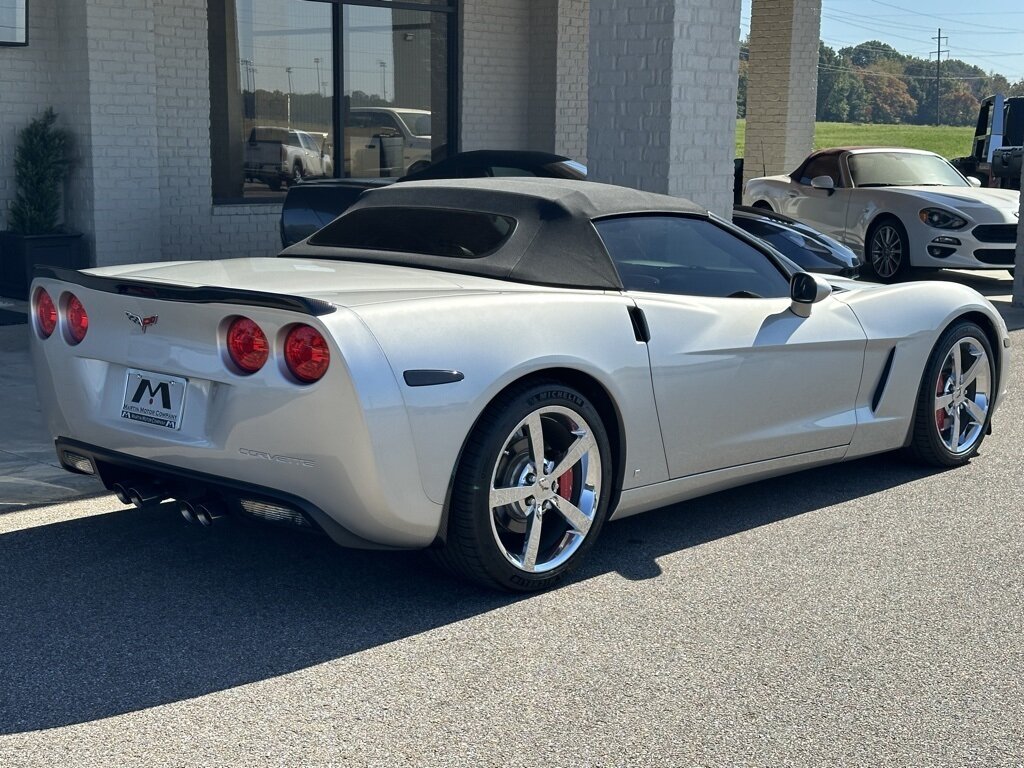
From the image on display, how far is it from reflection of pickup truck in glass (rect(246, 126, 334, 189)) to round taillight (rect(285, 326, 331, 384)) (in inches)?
391

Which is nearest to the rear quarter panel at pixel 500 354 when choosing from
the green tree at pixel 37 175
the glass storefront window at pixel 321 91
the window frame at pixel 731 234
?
the window frame at pixel 731 234

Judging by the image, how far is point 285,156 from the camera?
46.0ft

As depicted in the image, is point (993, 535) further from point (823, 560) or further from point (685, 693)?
point (685, 693)

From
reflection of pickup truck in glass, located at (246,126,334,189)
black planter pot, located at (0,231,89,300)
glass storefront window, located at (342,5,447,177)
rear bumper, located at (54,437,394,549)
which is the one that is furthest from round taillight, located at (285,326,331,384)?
glass storefront window, located at (342,5,447,177)

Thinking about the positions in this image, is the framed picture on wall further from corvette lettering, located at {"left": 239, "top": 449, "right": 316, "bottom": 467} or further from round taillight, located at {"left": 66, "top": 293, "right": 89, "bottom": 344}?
corvette lettering, located at {"left": 239, "top": 449, "right": 316, "bottom": 467}

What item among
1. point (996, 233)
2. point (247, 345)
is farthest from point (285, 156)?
point (247, 345)

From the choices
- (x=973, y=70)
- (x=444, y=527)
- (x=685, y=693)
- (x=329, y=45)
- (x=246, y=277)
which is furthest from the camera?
(x=973, y=70)

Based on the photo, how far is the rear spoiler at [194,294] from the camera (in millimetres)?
4023

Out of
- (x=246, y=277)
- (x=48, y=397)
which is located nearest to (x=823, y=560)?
(x=246, y=277)

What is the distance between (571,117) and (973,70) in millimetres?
148637

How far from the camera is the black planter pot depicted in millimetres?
11531

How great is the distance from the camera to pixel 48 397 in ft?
15.7

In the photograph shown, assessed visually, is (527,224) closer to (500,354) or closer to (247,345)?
(500,354)

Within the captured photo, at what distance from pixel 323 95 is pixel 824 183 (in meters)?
5.51
